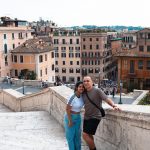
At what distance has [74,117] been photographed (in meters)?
6.81

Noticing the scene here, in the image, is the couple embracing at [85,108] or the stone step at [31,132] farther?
the stone step at [31,132]

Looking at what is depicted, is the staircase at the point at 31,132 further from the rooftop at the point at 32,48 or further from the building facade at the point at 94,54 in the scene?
the building facade at the point at 94,54

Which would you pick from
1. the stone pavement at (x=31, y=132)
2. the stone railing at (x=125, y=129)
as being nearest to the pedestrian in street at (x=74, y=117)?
the stone railing at (x=125, y=129)

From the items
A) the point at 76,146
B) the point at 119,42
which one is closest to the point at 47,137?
the point at 76,146

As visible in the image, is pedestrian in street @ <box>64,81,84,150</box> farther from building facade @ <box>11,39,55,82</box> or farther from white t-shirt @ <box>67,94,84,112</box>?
building facade @ <box>11,39,55,82</box>

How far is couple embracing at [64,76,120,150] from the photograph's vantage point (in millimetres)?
6480

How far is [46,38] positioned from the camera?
95812mm

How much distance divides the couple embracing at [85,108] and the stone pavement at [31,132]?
1285 millimetres

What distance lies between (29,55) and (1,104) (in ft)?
127

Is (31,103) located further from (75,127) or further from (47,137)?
(75,127)

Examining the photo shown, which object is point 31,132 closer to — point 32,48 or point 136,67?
point 136,67

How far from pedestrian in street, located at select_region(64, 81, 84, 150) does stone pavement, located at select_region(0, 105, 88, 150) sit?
3.86 feet

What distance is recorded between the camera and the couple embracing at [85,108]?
6.48m

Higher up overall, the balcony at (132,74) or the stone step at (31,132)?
the stone step at (31,132)
